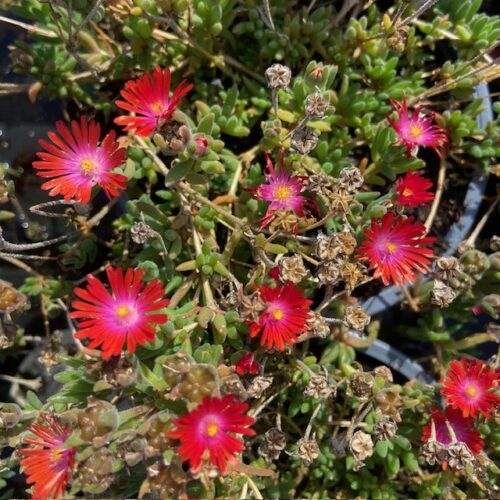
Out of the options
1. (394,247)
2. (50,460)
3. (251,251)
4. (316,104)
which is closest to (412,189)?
(394,247)

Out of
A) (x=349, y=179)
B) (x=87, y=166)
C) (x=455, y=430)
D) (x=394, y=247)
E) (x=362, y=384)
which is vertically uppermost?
(x=87, y=166)

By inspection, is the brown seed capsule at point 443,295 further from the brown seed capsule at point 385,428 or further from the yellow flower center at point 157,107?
the yellow flower center at point 157,107

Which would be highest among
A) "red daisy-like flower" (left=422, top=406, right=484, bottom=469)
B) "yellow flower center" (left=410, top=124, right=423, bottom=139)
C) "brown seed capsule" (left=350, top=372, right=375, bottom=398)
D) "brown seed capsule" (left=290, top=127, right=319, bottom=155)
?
"yellow flower center" (left=410, top=124, right=423, bottom=139)

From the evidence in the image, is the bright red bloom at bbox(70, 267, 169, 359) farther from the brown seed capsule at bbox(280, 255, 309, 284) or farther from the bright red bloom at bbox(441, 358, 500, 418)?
the bright red bloom at bbox(441, 358, 500, 418)

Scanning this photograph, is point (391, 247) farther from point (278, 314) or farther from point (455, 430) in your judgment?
point (455, 430)

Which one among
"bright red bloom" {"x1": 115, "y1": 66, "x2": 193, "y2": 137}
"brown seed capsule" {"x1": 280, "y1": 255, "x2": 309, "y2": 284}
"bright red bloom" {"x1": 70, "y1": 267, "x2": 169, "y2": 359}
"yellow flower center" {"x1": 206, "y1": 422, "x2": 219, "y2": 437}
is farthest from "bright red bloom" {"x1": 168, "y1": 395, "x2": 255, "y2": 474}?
"bright red bloom" {"x1": 115, "y1": 66, "x2": 193, "y2": 137}

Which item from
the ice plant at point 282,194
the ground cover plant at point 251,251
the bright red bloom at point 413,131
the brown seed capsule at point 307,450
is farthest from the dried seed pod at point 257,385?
the bright red bloom at point 413,131
